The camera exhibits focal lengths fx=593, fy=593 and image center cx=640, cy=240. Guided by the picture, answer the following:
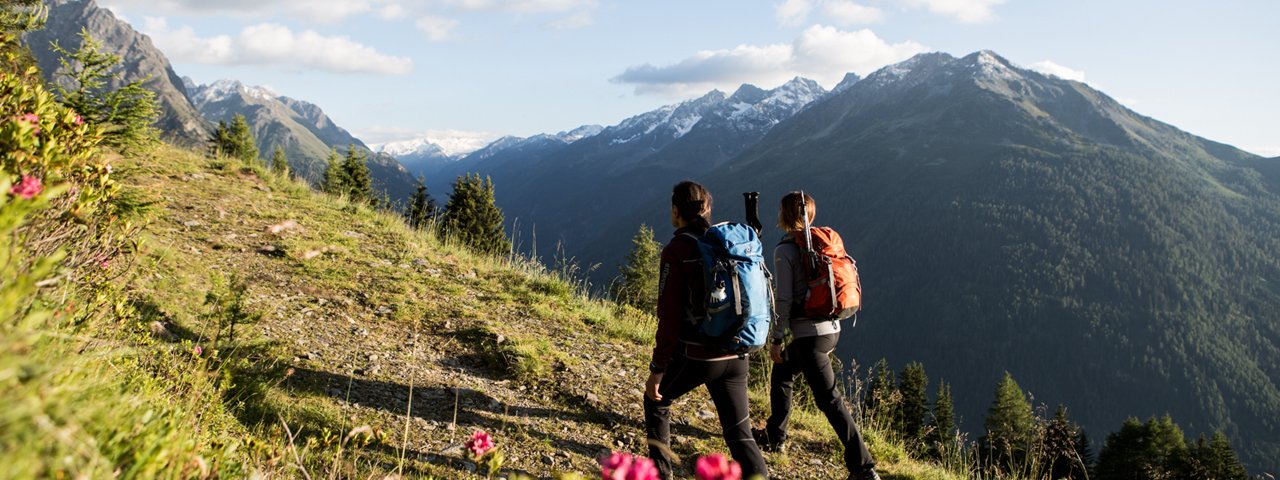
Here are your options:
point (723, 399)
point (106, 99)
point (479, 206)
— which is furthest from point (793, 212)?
point (479, 206)

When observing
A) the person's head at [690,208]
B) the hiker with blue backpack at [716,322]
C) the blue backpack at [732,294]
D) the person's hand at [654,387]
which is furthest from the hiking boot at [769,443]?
the person's head at [690,208]

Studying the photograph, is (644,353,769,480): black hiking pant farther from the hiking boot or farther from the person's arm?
the hiking boot

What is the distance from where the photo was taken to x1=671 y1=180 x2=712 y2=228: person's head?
14.2 ft

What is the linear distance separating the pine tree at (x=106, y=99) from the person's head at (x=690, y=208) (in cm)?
510

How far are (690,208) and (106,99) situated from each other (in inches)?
227

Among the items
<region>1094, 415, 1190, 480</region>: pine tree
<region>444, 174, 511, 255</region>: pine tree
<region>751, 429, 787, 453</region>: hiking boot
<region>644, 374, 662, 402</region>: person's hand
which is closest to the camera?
<region>644, 374, 662, 402</region>: person's hand

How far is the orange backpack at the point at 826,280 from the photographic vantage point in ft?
15.7

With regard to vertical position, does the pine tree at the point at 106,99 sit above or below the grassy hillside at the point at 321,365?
above

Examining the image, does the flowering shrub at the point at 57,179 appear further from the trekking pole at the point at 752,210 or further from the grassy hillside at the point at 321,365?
the trekking pole at the point at 752,210

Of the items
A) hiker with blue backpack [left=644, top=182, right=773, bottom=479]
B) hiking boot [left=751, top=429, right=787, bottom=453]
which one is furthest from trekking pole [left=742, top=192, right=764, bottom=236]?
hiking boot [left=751, top=429, right=787, bottom=453]

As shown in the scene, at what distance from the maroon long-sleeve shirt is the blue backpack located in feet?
A: 0.23

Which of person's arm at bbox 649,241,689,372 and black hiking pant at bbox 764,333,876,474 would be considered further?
black hiking pant at bbox 764,333,876,474

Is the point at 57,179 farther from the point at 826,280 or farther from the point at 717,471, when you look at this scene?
the point at 826,280

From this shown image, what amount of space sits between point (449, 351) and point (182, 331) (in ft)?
7.61
